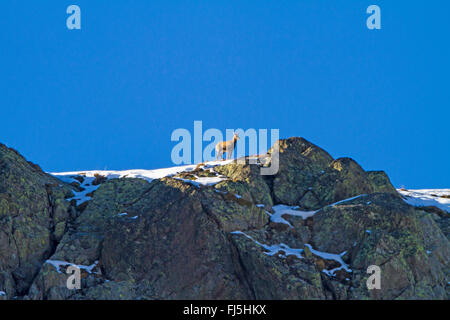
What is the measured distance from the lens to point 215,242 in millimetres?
22562

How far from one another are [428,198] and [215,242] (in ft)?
56.7

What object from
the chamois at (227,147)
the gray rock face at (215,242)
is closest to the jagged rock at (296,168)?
the gray rock face at (215,242)

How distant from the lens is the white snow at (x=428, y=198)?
31.4 m

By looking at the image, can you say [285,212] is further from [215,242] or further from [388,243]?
[388,243]

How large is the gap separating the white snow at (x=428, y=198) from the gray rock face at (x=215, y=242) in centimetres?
421

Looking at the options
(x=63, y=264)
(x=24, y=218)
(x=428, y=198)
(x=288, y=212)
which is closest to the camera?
(x=63, y=264)

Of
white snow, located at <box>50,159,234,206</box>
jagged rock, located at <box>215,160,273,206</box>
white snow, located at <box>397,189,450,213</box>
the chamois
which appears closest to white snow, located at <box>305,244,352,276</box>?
jagged rock, located at <box>215,160,273,206</box>

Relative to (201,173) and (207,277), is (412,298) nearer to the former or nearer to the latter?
(207,277)

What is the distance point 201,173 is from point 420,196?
1474 centimetres

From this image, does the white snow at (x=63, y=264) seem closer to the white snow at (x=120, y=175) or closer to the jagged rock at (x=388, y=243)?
the white snow at (x=120, y=175)

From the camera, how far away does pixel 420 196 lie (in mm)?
34594

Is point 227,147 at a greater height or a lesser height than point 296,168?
greater

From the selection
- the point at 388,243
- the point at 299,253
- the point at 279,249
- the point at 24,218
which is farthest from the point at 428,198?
the point at 24,218
